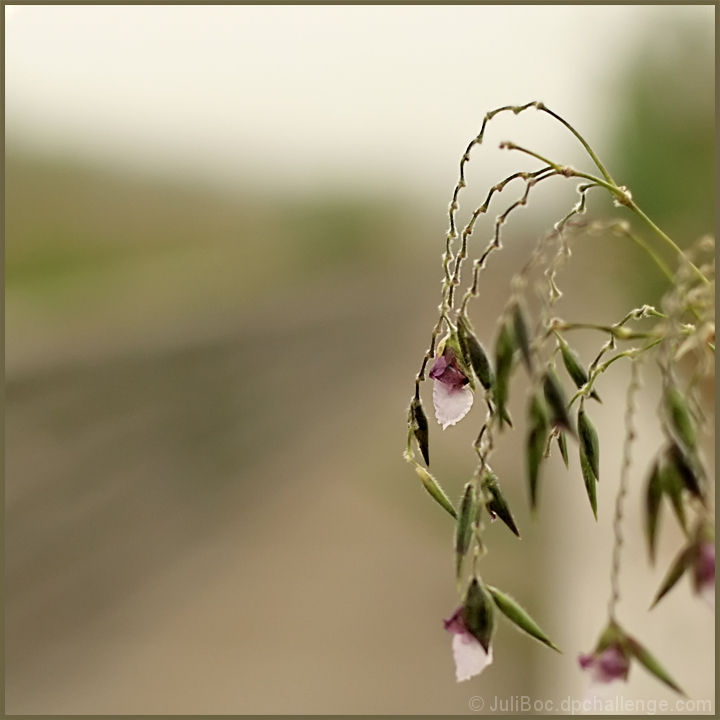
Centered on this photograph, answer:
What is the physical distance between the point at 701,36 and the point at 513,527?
355 cm

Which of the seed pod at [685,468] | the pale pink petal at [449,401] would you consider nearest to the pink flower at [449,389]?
the pale pink petal at [449,401]

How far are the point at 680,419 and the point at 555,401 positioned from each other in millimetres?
56

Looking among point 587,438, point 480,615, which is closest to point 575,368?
point 587,438

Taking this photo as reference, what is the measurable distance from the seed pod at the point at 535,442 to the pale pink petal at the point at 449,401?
0.06 metres

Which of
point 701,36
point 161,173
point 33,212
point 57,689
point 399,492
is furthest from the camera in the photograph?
point 161,173

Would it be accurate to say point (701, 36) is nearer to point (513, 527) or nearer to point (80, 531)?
point (80, 531)

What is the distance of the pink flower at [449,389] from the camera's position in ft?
1.26

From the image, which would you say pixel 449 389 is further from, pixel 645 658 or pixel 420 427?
pixel 645 658

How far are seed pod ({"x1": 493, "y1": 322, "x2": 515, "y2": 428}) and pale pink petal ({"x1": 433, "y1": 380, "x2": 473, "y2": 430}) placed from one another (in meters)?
0.05

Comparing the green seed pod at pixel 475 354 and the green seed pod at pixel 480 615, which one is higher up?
the green seed pod at pixel 475 354

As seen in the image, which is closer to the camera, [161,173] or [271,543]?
[271,543]

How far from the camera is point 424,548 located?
2648mm

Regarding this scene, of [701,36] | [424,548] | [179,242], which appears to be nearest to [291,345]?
[179,242]

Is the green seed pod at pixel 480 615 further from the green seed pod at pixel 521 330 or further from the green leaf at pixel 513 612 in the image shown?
the green seed pod at pixel 521 330
